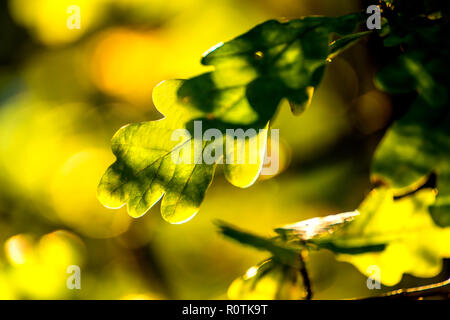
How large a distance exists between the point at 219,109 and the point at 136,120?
1694 millimetres

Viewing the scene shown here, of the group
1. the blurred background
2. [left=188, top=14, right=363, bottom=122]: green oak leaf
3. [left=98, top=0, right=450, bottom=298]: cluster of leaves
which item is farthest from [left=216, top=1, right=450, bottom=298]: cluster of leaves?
the blurred background

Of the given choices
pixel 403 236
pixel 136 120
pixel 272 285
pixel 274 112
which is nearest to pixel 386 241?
pixel 403 236

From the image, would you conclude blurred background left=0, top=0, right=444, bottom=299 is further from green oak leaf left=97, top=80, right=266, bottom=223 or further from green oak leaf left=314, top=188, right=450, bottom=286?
green oak leaf left=97, top=80, right=266, bottom=223

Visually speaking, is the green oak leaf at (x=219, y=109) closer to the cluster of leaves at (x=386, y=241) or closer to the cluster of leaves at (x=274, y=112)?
the cluster of leaves at (x=274, y=112)

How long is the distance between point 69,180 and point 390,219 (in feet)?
6.26

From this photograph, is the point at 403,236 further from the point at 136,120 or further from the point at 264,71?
the point at 136,120

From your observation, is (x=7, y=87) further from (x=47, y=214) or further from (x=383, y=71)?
(x=383, y=71)

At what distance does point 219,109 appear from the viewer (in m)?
0.78

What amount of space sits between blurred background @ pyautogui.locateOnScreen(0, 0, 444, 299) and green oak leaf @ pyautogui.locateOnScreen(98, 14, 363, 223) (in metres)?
1.59

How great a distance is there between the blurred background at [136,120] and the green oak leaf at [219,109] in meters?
1.59

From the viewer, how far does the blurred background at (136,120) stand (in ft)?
7.70

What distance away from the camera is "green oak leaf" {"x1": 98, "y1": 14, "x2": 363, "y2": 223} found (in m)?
0.77

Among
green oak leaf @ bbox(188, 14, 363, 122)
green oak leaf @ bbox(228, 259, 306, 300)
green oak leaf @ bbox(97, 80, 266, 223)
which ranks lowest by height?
green oak leaf @ bbox(228, 259, 306, 300)

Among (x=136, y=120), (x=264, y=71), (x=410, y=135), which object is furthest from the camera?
(x=136, y=120)
